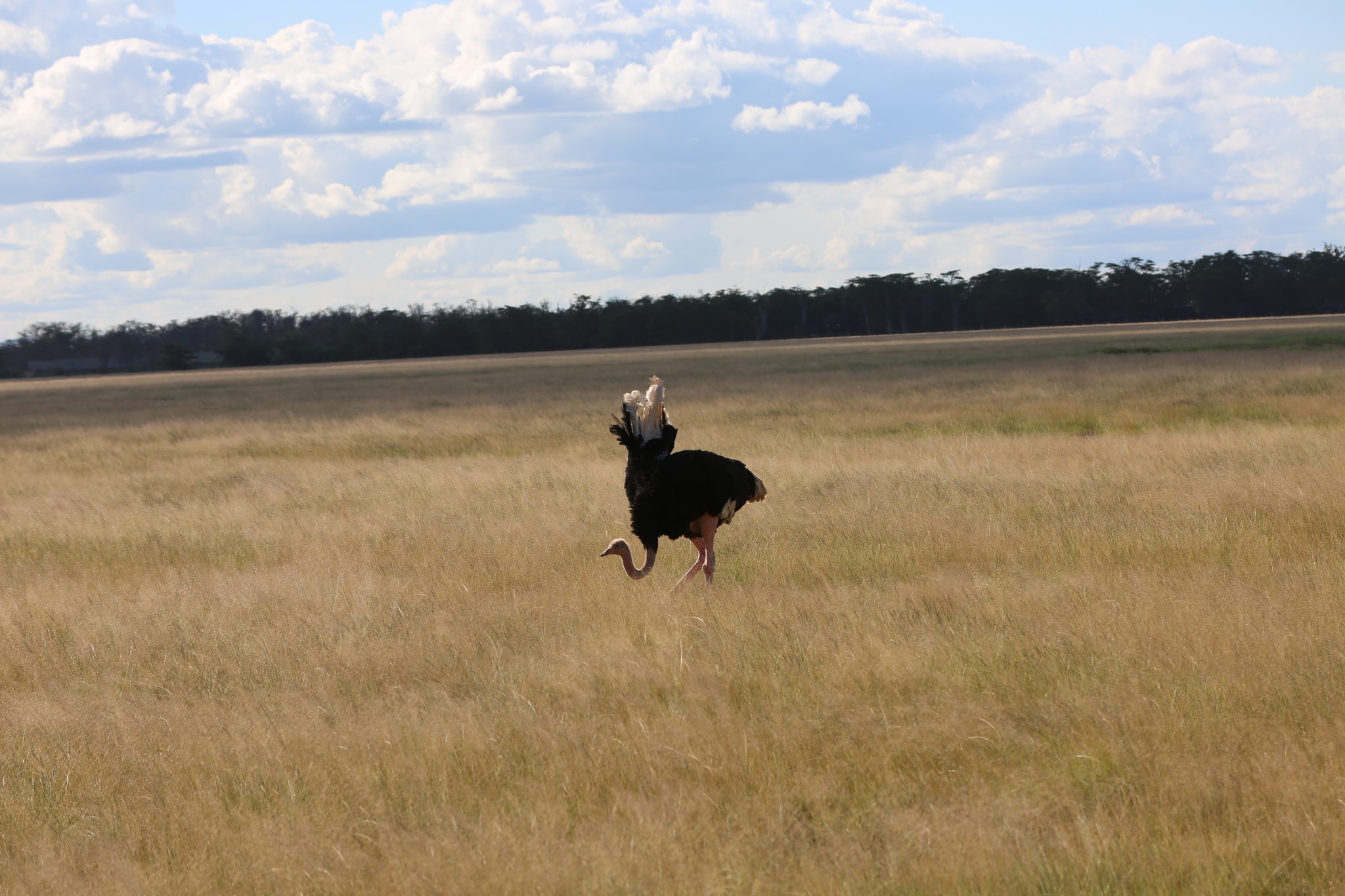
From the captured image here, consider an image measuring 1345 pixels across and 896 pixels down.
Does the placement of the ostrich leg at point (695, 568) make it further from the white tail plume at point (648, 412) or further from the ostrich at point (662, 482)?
the white tail plume at point (648, 412)

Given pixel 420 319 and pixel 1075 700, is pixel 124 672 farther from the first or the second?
pixel 420 319

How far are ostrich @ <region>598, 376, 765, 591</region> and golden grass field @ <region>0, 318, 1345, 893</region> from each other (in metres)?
0.51

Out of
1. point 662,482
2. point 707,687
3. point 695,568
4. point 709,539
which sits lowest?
point 707,687

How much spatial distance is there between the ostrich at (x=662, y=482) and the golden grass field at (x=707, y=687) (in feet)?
1.68

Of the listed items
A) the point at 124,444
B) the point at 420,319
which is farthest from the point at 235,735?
the point at 420,319

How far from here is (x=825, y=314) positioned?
15012 cm

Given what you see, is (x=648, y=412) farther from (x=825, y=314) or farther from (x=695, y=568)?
(x=825, y=314)

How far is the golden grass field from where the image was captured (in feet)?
15.1

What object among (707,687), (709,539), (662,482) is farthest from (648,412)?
(707,687)

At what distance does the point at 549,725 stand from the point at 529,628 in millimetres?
2079

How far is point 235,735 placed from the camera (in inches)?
240

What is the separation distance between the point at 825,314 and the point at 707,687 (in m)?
146

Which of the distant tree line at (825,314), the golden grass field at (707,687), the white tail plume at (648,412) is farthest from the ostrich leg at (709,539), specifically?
the distant tree line at (825,314)

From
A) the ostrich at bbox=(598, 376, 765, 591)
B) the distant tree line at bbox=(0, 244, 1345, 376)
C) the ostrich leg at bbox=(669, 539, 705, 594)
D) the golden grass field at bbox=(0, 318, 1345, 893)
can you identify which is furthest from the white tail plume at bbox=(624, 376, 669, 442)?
the distant tree line at bbox=(0, 244, 1345, 376)
